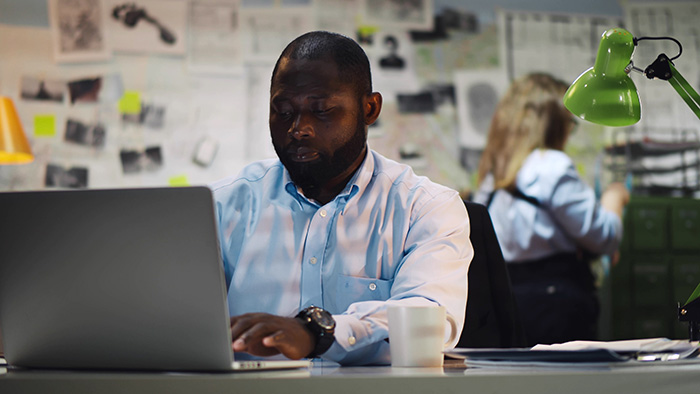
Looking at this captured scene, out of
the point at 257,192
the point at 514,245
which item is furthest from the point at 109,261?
the point at 514,245

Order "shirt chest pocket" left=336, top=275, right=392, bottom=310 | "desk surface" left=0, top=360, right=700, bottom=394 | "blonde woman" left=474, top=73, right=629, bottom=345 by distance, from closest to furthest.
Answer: "desk surface" left=0, top=360, right=700, bottom=394
"shirt chest pocket" left=336, top=275, right=392, bottom=310
"blonde woman" left=474, top=73, right=629, bottom=345

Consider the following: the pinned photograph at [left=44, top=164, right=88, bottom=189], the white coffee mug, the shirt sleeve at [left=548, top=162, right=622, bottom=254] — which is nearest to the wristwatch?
the white coffee mug

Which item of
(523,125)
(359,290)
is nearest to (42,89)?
(523,125)

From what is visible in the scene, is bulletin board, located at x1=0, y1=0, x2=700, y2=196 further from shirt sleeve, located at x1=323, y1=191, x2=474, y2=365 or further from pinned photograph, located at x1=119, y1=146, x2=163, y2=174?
shirt sleeve, located at x1=323, y1=191, x2=474, y2=365

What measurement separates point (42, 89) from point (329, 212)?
2107mm

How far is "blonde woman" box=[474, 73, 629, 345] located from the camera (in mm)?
2514

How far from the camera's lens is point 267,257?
4.05 feet

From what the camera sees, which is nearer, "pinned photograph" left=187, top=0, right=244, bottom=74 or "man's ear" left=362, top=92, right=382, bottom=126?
"man's ear" left=362, top=92, right=382, bottom=126

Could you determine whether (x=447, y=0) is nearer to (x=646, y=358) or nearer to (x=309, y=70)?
(x=309, y=70)

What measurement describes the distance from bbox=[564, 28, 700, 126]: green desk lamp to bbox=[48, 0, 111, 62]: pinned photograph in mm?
2382

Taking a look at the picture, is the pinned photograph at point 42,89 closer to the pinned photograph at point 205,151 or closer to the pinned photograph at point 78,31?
the pinned photograph at point 78,31

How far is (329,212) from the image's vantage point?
1.26 metres

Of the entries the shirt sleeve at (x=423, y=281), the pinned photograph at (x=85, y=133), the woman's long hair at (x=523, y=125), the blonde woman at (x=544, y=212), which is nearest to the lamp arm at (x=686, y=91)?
the shirt sleeve at (x=423, y=281)

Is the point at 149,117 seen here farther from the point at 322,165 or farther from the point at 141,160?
the point at 322,165
